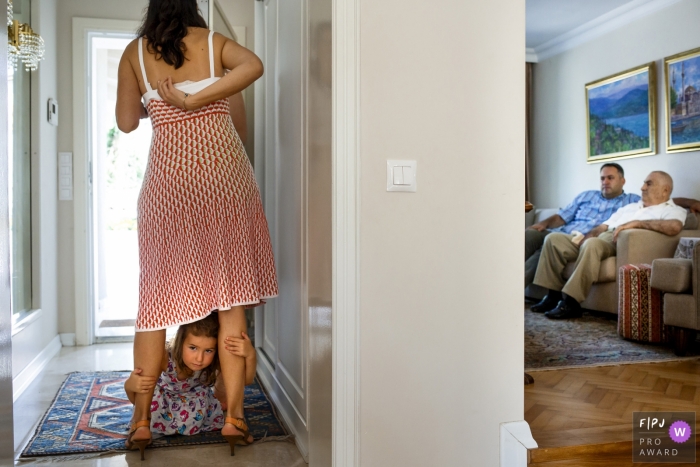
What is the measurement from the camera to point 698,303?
3.27m

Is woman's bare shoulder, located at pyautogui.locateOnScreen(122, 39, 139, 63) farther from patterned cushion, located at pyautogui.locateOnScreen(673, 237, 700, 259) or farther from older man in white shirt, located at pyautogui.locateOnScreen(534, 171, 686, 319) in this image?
older man in white shirt, located at pyautogui.locateOnScreen(534, 171, 686, 319)

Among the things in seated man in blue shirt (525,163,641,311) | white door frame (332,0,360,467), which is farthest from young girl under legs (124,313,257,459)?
seated man in blue shirt (525,163,641,311)

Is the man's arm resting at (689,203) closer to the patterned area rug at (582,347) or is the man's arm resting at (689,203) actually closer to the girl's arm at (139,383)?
the patterned area rug at (582,347)

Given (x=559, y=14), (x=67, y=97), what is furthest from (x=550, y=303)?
(x=67, y=97)

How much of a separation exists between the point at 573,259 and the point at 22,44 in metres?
3.95

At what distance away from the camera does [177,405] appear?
2.36 meters

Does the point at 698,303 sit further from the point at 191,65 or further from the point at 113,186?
the point at 113,186

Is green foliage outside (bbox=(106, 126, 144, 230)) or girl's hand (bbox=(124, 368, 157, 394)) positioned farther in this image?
green foliage outside (bbox=(106, 126, 144, 230))

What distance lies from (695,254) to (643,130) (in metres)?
2.45

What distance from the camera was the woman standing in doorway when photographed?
2.14 meters

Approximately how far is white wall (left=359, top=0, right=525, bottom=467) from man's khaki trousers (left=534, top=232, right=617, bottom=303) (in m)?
2.91

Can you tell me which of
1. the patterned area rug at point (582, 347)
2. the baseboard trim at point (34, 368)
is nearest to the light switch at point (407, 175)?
the patterned area rug at point (582, 347)

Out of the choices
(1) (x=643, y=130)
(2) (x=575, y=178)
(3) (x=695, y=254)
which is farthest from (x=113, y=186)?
(3) (x=695, y=254)

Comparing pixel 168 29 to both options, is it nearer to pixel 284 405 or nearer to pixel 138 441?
pixel 138 441
